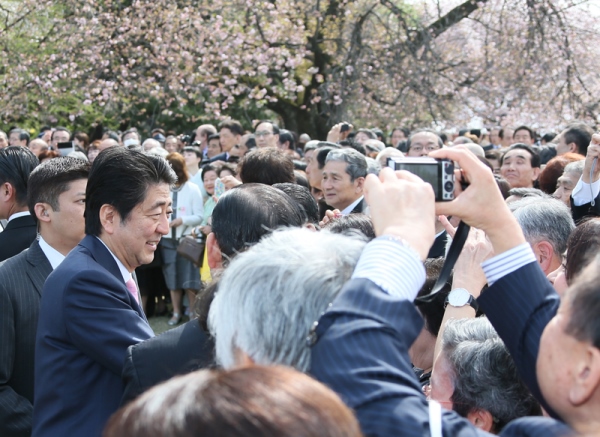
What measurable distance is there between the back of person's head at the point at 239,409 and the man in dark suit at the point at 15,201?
3248mm

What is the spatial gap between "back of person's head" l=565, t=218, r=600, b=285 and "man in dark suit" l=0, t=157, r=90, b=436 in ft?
6.87

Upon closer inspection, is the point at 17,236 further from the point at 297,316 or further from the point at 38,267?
the point at 297,316

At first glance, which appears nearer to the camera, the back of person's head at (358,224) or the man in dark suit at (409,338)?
the man in dark suit at (409,338)

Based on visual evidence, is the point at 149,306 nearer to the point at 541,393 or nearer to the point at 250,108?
the point at 541,393

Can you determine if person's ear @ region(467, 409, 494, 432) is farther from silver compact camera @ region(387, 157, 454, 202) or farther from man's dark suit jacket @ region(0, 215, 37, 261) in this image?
man's dark suit jacket @ region(0, 215, 37, 261)

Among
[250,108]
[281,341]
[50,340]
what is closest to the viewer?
[281,341]

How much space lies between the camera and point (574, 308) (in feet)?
4.44

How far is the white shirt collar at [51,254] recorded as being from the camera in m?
3.39

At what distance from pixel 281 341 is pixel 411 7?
16.1 meters

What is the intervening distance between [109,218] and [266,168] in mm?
2208

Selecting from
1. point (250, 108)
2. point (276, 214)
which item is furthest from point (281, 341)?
point (250, 108)

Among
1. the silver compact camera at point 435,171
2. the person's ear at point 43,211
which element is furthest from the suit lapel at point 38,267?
the silver compact camera at point 435,171

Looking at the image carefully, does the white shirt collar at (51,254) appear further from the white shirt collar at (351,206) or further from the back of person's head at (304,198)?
the white shirt collar at (351,206)

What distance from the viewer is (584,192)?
5113 mm
